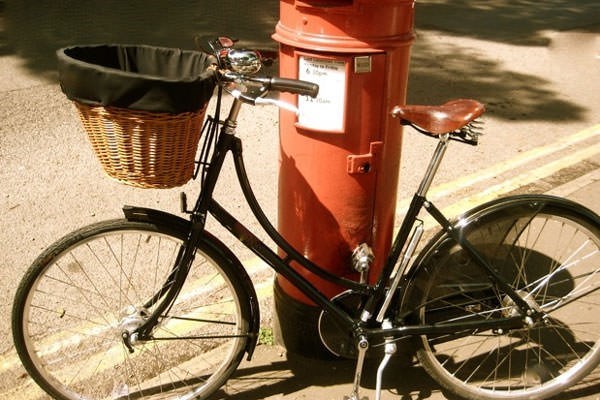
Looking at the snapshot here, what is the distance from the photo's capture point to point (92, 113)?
76.9 inches

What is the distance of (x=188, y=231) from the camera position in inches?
89.3

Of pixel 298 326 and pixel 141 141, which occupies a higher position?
pixel 141 141

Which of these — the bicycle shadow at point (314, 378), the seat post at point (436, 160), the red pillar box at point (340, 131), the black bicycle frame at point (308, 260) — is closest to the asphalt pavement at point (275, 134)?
the bicycle shadow at point (314, 378)

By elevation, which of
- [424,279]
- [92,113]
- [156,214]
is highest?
[92,113]

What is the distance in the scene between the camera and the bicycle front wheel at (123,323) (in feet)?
7.58

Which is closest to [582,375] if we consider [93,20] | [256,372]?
[256,372]

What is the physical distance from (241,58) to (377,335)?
46.3 inches

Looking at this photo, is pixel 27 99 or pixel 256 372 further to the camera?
pixel 27 99

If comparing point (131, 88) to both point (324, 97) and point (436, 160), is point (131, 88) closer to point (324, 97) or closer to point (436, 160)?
point (324, 97)

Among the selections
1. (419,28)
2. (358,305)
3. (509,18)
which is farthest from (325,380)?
(509,18)

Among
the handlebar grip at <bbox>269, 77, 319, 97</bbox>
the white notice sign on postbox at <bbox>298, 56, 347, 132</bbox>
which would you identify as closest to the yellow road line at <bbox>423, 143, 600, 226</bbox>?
the white notice sign on postbox at <bbox>298, 56, 347, 132</bbox>

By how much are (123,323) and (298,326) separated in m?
0.76

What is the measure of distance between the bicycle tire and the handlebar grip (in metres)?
0.79

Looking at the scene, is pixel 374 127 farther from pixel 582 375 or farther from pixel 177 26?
pixel 177 26
